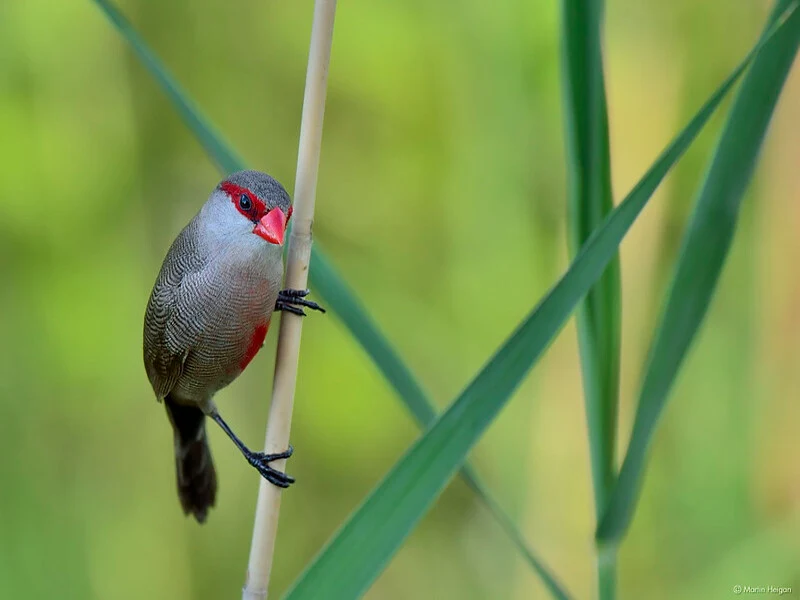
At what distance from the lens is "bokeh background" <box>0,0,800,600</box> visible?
153 cm

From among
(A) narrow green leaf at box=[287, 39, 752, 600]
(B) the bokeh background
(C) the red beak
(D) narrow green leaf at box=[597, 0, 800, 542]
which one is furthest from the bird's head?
(B) the bokeh background

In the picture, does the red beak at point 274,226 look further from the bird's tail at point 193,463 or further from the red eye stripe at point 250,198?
the bird's tail at point 193,463

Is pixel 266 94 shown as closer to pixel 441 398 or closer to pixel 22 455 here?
pixel 441 398

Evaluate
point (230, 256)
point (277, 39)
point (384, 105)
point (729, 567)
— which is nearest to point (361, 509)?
point (230, 256)

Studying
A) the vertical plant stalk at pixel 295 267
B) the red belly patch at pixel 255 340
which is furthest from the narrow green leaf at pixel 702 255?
the red belly patch at pixel 255 340

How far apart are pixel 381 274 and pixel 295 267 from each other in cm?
98

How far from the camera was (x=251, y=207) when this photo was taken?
87cm

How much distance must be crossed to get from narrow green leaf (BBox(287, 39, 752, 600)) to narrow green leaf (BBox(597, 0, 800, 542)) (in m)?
0.07

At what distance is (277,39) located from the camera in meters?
1.84

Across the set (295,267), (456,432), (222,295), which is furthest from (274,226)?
(456,432)

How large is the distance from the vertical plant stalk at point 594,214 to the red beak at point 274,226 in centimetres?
29

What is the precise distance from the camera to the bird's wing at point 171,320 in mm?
1026

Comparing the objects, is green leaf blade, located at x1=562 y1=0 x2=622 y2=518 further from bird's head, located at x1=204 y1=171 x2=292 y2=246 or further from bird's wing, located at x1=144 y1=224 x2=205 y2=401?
bird's wing, located at x1=144 y1=224 x2=205 y2=401

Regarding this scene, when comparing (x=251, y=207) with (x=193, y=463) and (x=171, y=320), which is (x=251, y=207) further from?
(x=193, y=463)
